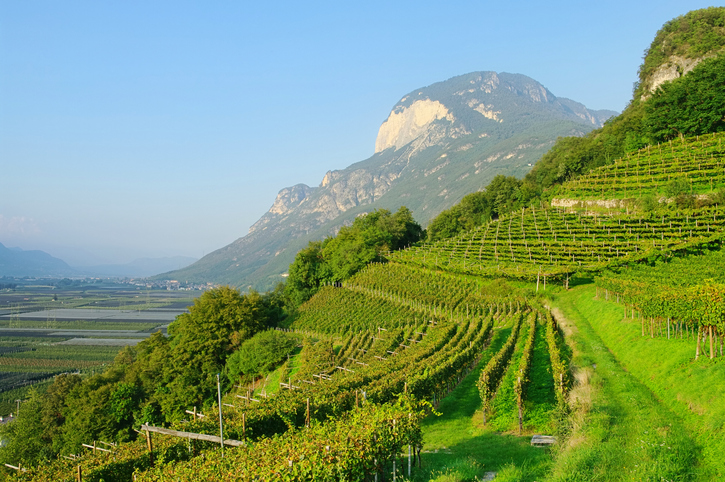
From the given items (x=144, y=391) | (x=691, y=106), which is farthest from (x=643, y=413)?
(x=691, y=106)

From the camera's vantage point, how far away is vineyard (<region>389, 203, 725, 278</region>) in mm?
39219

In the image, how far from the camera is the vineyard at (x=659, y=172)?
171 feet

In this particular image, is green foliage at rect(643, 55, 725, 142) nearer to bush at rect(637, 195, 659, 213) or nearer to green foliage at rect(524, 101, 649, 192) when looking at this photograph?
green foliage at rect(524, 101, 649, 192)

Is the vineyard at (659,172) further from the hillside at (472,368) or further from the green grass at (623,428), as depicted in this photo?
the green grass at (623,428)

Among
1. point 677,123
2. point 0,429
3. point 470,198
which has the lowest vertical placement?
point 0,429

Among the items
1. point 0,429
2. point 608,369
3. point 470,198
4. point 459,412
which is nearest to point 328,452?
point 459,412

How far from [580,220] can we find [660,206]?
7.88 metres

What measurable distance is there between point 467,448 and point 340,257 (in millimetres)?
53632

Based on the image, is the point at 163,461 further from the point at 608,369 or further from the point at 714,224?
the point at 714,224

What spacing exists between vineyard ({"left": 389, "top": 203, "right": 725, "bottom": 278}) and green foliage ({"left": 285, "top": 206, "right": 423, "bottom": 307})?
28.2 feet

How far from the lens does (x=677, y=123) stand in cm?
6662

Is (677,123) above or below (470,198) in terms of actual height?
above

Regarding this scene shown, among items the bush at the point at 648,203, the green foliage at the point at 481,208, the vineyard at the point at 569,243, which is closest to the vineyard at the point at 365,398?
the vineyard at the point at 569,243

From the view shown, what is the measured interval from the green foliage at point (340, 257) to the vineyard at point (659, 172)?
26.4 metres
